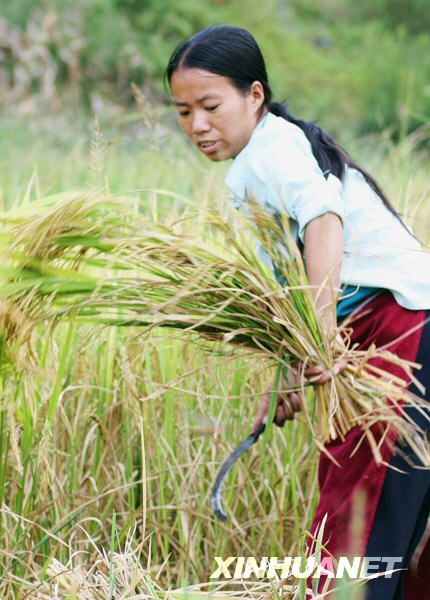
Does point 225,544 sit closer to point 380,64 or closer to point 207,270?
point 207,270

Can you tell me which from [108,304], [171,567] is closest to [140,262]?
[108,304]

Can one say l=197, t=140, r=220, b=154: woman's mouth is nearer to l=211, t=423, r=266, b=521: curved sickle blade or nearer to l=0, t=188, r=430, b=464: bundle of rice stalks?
l=0, t=188, r=430, b=464: bundle of rice stalks

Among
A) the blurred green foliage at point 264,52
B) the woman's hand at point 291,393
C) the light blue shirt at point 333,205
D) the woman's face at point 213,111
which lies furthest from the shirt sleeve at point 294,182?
the blurred green foliage at point 264,52

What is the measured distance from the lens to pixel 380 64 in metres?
10.6

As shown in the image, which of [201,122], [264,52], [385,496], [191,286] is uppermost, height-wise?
[264,52]

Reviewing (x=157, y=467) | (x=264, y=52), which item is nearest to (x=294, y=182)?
(x=157, y=467)

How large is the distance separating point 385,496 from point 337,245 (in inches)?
20.3

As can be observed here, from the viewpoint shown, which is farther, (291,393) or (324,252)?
(291,393)

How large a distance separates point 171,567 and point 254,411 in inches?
19.2

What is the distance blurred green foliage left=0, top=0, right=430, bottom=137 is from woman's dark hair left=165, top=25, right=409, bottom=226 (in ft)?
22.1

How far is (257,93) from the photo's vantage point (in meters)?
1.76

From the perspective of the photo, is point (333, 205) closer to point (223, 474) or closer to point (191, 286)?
point (191, 286)

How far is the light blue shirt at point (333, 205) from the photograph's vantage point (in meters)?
1.50

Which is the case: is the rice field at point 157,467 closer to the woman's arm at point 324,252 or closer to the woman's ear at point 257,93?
the woman's ear at point 257,93
